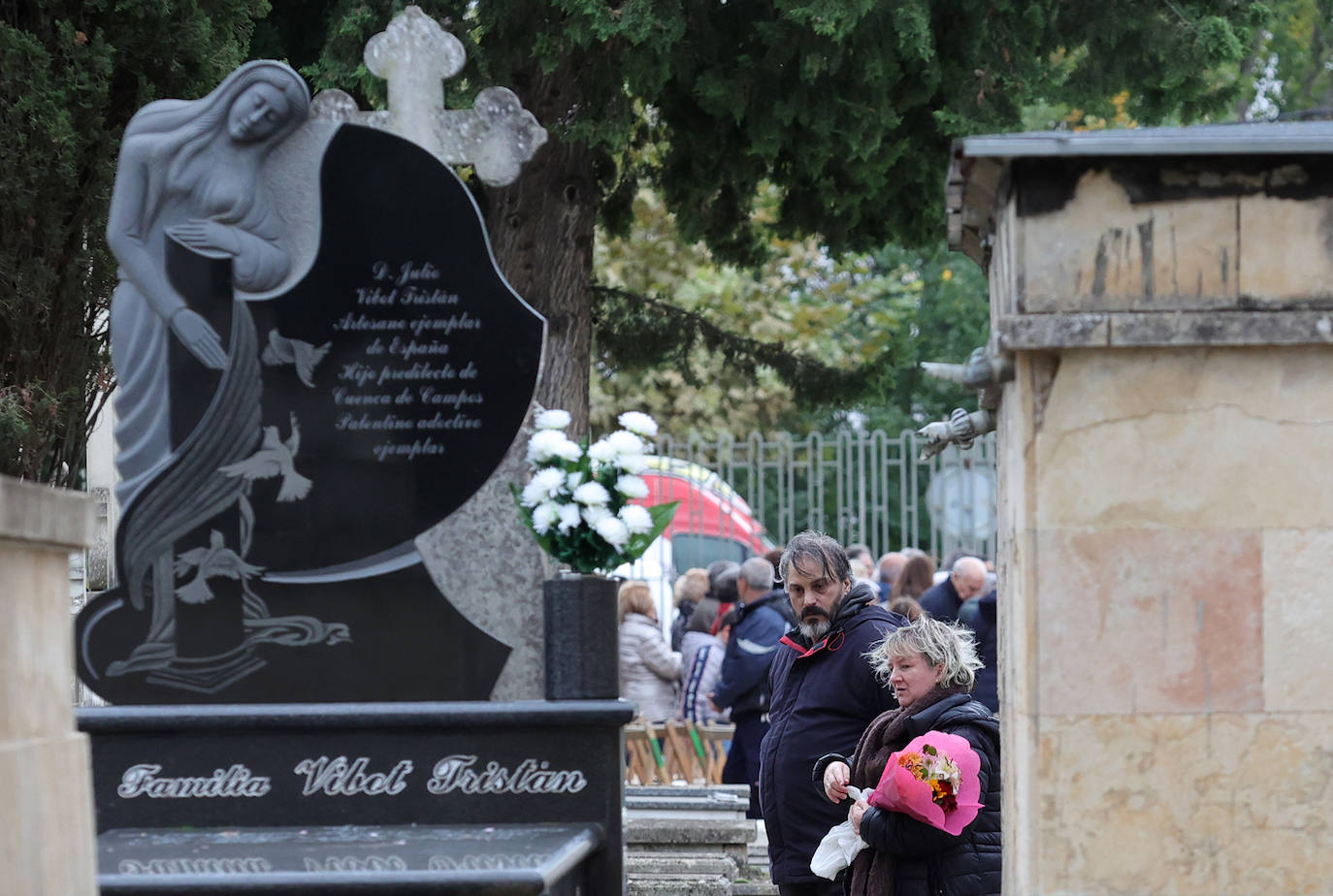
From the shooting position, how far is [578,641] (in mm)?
6070

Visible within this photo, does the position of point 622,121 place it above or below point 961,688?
above

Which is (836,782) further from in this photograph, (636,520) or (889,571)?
(889,571)

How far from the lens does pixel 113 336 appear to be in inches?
252

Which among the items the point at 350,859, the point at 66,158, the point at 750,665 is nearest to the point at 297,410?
the point at 350,859

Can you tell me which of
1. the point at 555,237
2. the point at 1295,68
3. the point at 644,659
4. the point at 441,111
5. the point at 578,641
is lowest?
the point at 644,659

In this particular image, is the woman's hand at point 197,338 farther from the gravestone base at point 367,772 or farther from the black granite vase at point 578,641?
the black granite vase at point 578,641

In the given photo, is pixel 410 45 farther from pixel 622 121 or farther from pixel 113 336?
pixel 622 121

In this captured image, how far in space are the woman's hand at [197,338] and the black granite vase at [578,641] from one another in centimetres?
152

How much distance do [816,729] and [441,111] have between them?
2.82m

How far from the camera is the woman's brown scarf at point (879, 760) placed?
528 cm

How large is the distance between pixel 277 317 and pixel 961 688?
9.40 ft

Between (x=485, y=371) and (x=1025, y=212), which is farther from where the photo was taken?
(x=485, y=371)

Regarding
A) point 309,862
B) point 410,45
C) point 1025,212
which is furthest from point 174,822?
point 1025,212

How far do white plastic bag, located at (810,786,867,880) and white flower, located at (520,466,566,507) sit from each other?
4.99 ft
